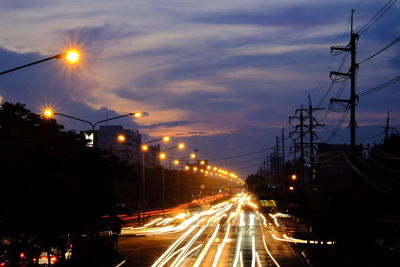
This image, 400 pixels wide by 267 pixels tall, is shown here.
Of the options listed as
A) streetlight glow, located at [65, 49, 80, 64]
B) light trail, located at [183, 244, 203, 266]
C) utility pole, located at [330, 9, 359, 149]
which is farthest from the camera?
light trail, located at [183, 244, 203, 266]

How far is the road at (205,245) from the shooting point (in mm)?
40500

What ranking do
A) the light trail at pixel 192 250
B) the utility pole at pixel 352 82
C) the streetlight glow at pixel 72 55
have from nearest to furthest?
the streetlight glow at pixel 72 55 → the utility pole at pixel 352 82 → the light trail at pixel 192 250

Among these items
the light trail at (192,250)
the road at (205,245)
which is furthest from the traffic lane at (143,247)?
the light trail at (192,250)

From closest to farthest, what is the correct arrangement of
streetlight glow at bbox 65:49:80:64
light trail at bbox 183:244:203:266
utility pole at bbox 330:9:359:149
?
1. streetlight glow at bbox 65:49:80:64
2. utility pole at bbox 330:9:359:149
3. light trail at bbox 183:244:203:266

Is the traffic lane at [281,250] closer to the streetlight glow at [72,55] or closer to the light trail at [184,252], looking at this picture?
the light trail at [184,252]

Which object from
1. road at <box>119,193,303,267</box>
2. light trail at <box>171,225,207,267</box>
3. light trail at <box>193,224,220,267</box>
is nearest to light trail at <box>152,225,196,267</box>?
road at <box>119,193,303,267</box>

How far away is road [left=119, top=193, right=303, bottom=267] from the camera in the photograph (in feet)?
133

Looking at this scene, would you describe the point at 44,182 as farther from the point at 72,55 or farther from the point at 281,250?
the point at 281,250

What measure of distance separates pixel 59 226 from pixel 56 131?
24.7 feet

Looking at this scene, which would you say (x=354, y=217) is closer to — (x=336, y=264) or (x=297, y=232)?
(x=336, y=264)

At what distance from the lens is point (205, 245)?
51188 mm

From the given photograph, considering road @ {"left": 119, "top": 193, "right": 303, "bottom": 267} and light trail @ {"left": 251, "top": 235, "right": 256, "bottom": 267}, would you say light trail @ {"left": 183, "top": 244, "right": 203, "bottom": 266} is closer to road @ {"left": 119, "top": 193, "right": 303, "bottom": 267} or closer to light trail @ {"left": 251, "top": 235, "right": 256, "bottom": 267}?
road @ {"left": 119, "top": 193, "right": 303, "bottom": 267}

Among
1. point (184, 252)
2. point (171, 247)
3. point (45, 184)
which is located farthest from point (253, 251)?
point (45, 184)

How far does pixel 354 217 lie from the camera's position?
32.3 meters
